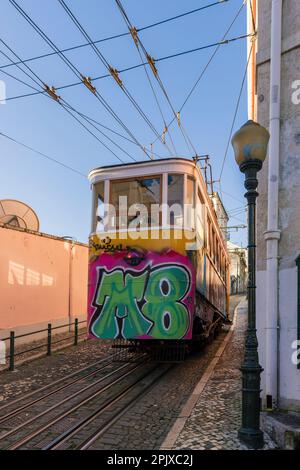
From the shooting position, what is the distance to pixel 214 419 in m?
5.67

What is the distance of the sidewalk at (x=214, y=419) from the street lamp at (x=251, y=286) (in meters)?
0.23

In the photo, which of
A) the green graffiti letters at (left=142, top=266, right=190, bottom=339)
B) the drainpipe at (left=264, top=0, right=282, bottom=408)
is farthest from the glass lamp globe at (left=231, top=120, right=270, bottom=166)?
the green graffiti letters at (left=142, top=266, right=190, bottom=339)

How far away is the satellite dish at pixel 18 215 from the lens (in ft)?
46.8

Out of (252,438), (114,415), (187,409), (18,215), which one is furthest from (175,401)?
(18,215)

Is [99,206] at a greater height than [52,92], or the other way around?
[52,92]

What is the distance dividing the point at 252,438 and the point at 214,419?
105 centimetres

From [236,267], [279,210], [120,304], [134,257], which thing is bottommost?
[236,267]

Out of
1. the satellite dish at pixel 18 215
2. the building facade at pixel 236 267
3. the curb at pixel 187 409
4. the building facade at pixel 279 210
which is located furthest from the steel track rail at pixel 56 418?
the building facade at pixel 236 267

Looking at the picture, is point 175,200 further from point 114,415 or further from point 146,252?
point 114,415

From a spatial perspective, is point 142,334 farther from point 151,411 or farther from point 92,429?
point 92,429

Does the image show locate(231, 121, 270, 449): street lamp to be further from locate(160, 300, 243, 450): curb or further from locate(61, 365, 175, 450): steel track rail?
locate(61, 365, 175, 450): steel track rail

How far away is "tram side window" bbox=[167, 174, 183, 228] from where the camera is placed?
7988 mm

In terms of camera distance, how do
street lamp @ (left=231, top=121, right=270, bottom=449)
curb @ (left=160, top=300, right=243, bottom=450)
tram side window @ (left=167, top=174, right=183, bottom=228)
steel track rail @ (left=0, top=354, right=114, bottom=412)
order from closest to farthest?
street lamp @ (left=231, top=121, right=270, bottom=449) < curb @ (left=160, top=300, right=243, bottom=450) < steel track rail @ (left=0, top=354, right=114, bottom=412) < tram side window @ (left=167, top=174, right=183, bottom=228)

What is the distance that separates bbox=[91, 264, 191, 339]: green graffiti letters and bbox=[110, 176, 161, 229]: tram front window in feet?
3.34
